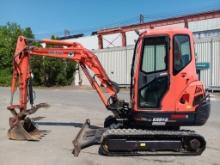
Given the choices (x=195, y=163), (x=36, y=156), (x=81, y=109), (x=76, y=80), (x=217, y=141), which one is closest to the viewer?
(x=195, y=163)

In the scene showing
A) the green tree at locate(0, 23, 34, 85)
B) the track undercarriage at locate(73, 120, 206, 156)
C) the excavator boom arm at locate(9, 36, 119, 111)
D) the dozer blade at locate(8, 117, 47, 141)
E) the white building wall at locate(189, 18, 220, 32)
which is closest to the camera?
the track undercarriage at locate(73, 120, 206, 156)

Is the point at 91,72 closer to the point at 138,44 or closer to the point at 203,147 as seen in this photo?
the point at 138,44

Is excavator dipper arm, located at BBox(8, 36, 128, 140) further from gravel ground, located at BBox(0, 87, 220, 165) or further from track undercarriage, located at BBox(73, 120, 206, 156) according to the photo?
track undercarriage, located at BBox(73, 120, 206, 156)

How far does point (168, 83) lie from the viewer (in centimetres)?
946

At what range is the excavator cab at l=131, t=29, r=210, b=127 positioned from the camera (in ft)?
30.8

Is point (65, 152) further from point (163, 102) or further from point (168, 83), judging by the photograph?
point (168, 83)

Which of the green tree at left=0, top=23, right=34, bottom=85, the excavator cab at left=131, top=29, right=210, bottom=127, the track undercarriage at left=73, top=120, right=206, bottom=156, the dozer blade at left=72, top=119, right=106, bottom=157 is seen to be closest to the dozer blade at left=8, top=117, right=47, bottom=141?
the dozer blade at left=72, top=119, right=106, bottom=157

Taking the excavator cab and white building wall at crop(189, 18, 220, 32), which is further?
white building wall at crop(189, 18, 220, 32)

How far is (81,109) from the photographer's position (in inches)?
707

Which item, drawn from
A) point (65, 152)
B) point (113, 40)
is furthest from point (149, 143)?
point (113, 40)

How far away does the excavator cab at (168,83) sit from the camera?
30.8ft

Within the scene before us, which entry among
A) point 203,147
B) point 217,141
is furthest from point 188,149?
point 217,141

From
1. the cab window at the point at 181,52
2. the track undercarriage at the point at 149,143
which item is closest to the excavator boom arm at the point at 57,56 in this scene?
the track undercarriage at the point at 149,143

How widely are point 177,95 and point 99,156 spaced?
7.06 ft
